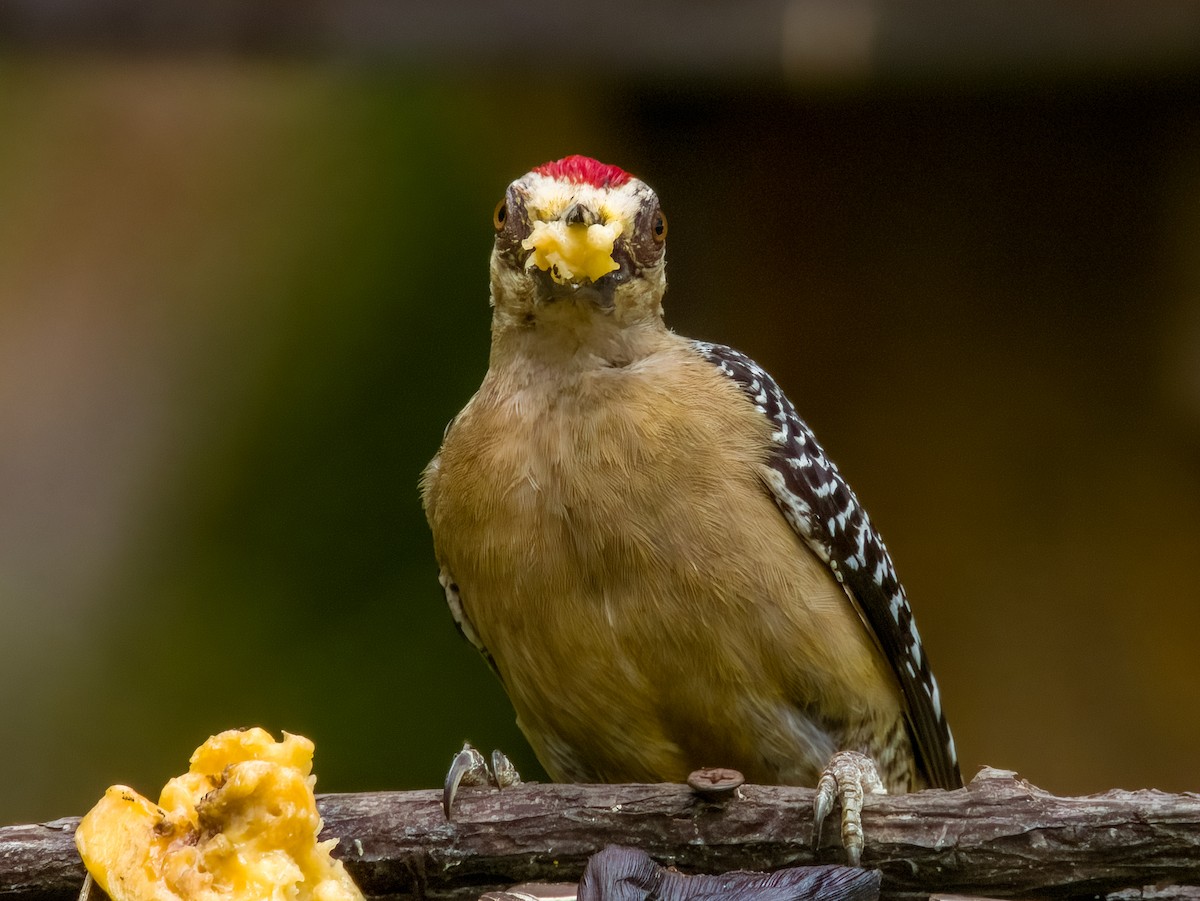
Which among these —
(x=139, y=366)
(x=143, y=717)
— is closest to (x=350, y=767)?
(x=143, y=717)

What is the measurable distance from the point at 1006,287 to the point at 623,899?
18.2 ft

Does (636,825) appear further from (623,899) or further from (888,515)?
(888,515)

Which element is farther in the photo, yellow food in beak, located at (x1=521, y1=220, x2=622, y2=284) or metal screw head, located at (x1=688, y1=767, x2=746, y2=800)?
yellow food in beak, located at (x1=521, y1=220, x2=622, y2=284)

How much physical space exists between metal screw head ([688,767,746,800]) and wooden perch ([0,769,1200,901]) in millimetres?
36

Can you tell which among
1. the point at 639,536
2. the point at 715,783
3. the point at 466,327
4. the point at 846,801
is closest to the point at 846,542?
the point at 639,536

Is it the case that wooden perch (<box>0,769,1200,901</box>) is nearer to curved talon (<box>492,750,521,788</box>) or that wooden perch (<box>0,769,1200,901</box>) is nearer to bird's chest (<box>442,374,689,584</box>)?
curved talon (<box>492,750,521,788</box>)

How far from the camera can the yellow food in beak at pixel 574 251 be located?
3832 millimetres

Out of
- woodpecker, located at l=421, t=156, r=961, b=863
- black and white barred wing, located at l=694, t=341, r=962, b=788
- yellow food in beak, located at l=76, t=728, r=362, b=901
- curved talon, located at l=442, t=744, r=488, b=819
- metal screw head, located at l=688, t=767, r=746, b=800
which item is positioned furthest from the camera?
black and white barred wing, located at l=694, t=341, r=962, b=788

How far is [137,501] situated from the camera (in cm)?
865

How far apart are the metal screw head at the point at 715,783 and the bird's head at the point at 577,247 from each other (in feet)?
4.49

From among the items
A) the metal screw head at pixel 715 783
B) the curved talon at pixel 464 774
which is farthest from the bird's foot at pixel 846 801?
the curved talon at pixel 464 774

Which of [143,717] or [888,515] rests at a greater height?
[888,515]

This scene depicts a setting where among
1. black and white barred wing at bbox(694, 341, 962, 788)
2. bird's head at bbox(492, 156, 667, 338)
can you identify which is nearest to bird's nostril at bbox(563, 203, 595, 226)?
bird's head at bbox(492, 156, 667, 338)

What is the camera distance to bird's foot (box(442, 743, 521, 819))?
12.3ft
